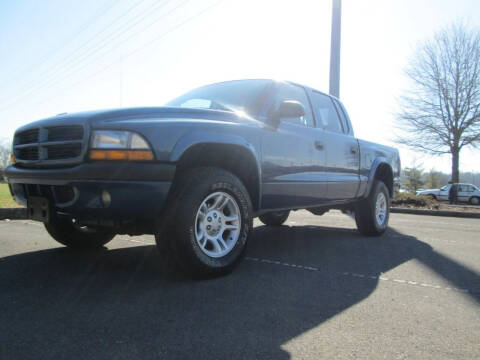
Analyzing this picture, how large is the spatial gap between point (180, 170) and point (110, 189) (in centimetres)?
64

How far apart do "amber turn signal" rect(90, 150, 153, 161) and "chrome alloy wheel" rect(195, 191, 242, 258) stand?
0.59 metres

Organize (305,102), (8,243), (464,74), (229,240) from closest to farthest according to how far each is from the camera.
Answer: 1. (229,240)
2. (8,243)
3. (305,102)
4. (464,74)

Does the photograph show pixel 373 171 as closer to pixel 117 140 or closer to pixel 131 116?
pixel 131 116

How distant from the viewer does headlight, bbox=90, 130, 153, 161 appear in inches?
101

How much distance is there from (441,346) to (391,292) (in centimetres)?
91

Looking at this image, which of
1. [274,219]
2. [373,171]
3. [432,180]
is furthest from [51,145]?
[432,180]

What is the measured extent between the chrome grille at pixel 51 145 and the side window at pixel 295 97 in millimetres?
2067

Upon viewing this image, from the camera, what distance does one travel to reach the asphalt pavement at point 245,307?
180 centimetres

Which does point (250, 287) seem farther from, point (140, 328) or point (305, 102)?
point (305, 102)

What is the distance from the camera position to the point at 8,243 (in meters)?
4.34

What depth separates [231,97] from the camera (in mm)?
3979

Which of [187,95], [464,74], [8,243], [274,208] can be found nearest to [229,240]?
[274,208]

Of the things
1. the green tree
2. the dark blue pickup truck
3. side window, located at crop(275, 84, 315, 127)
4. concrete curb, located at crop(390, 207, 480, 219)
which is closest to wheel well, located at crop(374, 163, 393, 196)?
side window, located at crop(275, 84, 315, 127)

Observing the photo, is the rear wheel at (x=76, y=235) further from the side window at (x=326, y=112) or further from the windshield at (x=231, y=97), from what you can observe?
the side window at (x=326, y=112)
